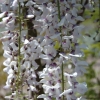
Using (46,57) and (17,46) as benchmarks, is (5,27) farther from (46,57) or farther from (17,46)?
(46,57)

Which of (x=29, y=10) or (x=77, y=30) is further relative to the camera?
(x=29, y=10)

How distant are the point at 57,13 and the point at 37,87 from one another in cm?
50

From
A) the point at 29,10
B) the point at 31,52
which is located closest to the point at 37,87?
the point at 31,52

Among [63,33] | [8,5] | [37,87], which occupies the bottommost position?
[37,87]

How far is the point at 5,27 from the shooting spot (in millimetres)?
1916

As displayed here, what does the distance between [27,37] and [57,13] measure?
253 millimetres

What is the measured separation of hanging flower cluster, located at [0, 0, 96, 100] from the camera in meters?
1.76

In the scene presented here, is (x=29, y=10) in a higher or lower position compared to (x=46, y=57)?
higher

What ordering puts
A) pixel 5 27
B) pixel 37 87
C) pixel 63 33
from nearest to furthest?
pixel 63 33
pixel 5 27
pixel 37 87

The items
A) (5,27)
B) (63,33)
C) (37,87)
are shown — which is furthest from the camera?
(37,87)

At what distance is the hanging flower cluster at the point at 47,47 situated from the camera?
1760mm

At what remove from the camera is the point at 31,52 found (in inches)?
73.3

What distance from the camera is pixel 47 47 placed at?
1805 millimetres

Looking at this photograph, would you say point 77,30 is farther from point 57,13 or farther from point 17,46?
point 17,46
